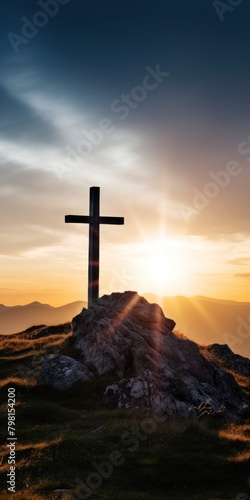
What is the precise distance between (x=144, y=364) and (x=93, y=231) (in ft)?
39.4

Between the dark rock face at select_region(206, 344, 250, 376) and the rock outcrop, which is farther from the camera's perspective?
the dark rock face at select_region(206, 344, 250, 376)

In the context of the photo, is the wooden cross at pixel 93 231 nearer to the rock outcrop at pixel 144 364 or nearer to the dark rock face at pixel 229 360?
the rock outcrop at pixel 144 364

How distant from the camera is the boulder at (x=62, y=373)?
28.9 meters

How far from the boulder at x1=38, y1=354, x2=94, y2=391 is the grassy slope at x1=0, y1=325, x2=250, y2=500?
5.48ft

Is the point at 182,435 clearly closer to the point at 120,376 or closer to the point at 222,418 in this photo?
the point at 222,418

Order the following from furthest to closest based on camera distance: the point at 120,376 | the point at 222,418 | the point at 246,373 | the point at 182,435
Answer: the point at 246,373 → the point at 120,376 → the point at 222,418 → the point at 182,435

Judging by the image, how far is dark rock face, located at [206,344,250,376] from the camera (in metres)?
41.0

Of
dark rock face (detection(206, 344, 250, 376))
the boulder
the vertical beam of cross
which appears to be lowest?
dark rock face (detection(206, 344, 250, 376))

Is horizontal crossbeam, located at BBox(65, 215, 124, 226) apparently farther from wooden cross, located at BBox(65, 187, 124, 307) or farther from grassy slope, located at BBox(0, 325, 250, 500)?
grassy slope, located at BBox(0, 325, 250, 500)

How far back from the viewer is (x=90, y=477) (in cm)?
1719

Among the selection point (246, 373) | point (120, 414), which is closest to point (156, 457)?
point (120, 414)

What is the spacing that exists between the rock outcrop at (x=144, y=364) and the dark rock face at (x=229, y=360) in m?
7.92

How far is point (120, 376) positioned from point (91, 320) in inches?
220

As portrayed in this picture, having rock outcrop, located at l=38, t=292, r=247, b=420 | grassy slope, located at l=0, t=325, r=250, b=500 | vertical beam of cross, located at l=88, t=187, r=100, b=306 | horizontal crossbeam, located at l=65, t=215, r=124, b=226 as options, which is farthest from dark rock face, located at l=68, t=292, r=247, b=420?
horizontal crossbeam, located at l=65, t=215, r=124, b=226
